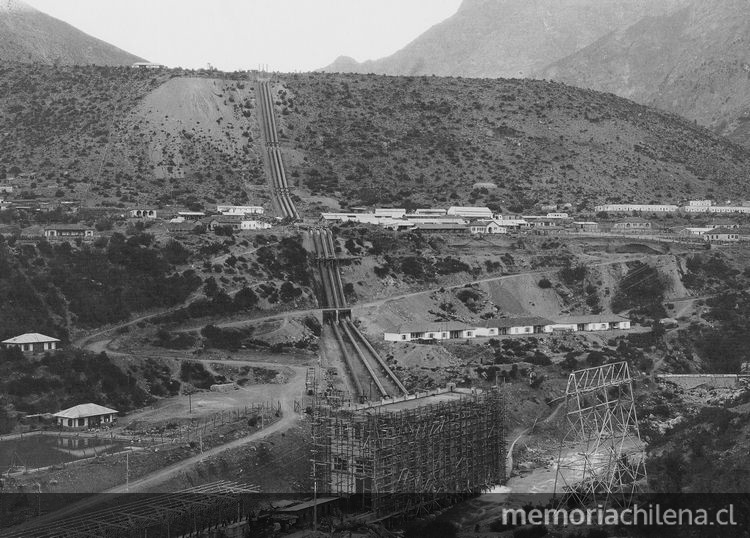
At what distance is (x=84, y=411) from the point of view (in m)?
51.2

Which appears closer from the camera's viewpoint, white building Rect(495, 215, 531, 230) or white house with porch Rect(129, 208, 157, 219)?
white house with porch Rect(129, 208, 157, 219)

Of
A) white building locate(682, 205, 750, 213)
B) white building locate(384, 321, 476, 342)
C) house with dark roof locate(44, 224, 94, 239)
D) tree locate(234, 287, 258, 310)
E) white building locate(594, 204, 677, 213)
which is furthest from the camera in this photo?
white building locate(682, 205, 750, 213)

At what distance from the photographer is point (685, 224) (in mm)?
107250

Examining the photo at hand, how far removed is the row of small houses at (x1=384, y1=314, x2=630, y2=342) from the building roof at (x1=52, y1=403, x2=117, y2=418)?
23.1 metres

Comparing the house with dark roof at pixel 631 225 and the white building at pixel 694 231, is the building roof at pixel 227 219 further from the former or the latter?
the white building at pixel 694 231

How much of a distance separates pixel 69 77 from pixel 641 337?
8008 cm

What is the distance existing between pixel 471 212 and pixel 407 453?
6213 centimetres

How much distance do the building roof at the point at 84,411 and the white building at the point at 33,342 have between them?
8.11 m

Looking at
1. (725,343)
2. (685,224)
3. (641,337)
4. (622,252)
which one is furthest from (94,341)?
(685,224)

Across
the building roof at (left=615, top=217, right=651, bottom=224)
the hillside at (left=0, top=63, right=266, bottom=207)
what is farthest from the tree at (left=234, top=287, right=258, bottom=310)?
the building roof at (left=615, top=217, right=651, bottom=224)

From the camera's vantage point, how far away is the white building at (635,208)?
11256cm

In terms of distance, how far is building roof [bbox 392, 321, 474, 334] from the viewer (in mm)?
71500

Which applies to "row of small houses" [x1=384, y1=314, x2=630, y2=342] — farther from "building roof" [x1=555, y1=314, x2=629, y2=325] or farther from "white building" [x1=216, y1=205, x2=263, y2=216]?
"white building" [x1=216, y1=205, x2=263, y2=216]

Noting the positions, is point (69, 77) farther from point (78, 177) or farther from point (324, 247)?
A: point (324, 247)
